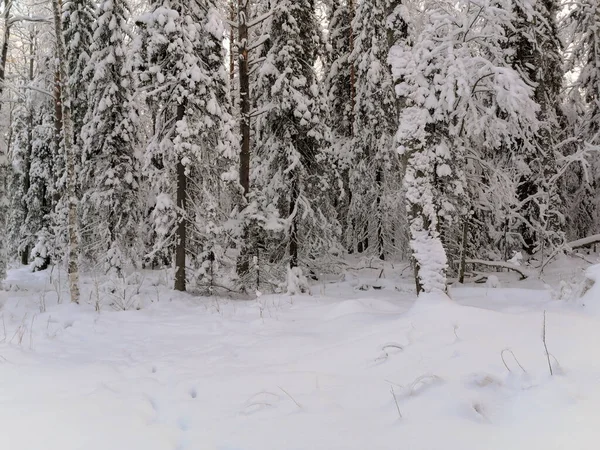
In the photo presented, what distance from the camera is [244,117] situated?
12.9m

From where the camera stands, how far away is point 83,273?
1680 centimetres

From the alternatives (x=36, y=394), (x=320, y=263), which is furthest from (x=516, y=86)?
(x=320, y=263)

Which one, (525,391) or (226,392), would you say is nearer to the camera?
(525,391)

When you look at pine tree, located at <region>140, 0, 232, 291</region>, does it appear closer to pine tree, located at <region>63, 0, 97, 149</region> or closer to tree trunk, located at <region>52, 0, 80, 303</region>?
tree trunk, located at <region>52, 0, 80, 303</region>

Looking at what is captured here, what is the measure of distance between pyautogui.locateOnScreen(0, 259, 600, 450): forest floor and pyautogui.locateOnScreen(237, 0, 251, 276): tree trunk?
555 cm

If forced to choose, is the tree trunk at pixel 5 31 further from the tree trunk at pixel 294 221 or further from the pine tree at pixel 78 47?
the tree trunk at pixel 294 221

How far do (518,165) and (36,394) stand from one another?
14.5m

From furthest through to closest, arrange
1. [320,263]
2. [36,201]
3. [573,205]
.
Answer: [36,201] → [573,205] → [320,263]

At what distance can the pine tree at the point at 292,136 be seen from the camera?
13125 millimetres

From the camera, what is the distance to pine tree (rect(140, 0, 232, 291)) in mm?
10570

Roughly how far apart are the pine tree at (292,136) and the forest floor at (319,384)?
7.36 meters

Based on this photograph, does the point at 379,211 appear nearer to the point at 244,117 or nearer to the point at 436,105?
the point at 244,117

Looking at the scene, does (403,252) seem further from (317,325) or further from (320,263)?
(317,325)

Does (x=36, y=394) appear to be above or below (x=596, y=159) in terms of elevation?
below
